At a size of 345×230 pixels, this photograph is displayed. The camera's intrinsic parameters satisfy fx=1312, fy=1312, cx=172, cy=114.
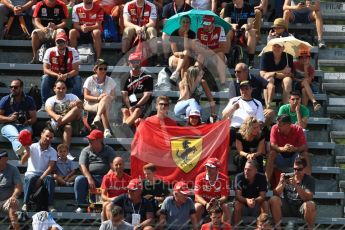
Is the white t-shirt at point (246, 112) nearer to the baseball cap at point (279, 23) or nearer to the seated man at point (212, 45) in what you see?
the seated man at point (212, 45)

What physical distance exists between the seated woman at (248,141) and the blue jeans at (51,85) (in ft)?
10.4

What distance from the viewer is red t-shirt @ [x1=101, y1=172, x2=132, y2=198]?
742 inches

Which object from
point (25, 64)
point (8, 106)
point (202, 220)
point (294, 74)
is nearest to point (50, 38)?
point (25, 64)

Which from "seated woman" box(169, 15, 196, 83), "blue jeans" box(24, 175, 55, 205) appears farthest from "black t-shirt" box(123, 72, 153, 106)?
"blue jeans" box(24, 175, 55, 205)

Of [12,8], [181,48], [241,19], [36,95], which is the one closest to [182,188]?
[36,95]

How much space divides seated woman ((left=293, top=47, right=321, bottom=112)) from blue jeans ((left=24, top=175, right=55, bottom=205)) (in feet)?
14.9

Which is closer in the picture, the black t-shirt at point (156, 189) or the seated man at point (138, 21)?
the black t-shirt at point (156, 189)

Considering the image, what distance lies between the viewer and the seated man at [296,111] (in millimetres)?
20422

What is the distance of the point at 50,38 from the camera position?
22.3m

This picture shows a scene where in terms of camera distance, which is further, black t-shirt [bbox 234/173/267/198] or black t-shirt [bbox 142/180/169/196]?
black t-shirt [bbox 142/180/169/196]

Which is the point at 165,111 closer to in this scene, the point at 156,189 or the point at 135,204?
the point at 156,189

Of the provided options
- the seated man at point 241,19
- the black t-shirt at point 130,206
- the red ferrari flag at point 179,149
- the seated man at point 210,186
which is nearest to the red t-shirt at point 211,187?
the seated man at point 210,186

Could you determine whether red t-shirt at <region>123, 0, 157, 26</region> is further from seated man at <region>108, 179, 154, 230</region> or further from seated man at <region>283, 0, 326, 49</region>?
seated man at <region>108, 179, 154, 230</region>

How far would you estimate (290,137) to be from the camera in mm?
19703
